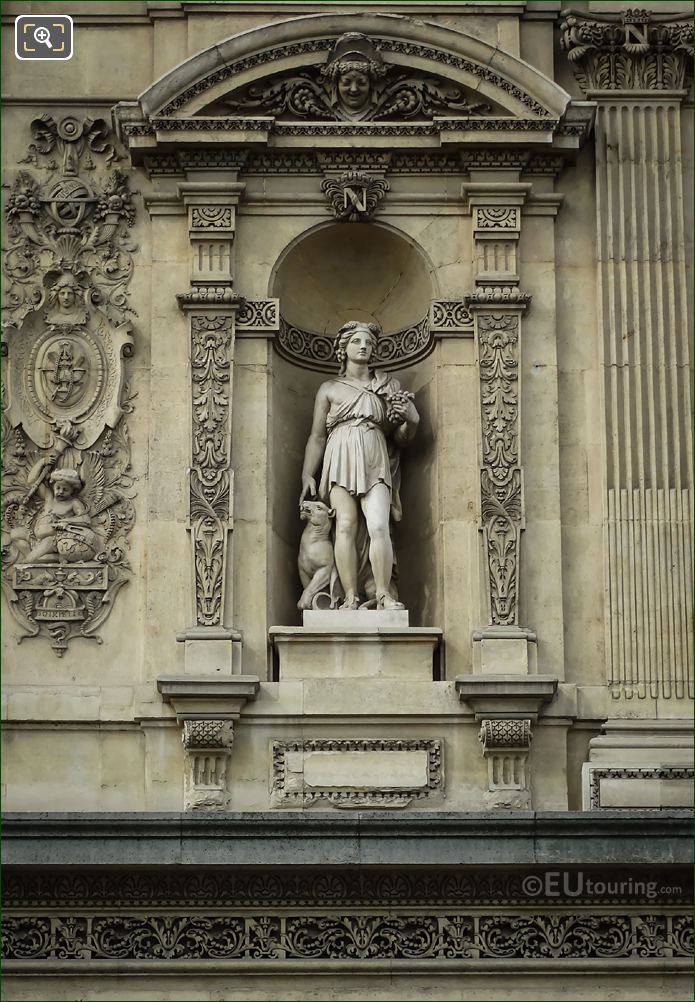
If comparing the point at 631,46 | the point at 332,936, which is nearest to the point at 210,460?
the point at 332,936

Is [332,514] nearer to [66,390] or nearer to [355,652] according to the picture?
[355,652]

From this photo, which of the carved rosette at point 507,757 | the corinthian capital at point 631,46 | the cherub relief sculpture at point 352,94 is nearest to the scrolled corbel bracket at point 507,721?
the carved rosette at point 507,757

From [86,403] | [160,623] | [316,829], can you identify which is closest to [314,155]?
[86,403]

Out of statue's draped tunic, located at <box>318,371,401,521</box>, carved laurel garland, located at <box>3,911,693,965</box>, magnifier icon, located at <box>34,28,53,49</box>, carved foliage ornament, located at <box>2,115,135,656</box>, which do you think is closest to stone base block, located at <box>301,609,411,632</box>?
statue's draped tunic, located at <box>318,371,401,521</box>

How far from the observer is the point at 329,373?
21.6 metres

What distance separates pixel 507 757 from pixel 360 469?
99.5 inches

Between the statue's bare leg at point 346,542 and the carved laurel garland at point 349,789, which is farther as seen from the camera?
the statue's bare leg at point 346,542

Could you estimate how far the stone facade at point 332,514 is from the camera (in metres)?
18.8

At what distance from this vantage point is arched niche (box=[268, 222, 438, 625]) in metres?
20.8

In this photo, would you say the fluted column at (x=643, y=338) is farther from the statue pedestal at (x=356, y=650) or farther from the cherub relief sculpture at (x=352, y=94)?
the statue pedestal at (x=356, y=650)

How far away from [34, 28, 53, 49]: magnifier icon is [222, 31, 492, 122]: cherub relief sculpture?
157cm

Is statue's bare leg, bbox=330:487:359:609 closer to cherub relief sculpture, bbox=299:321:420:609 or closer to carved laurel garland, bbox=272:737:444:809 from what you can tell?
cherub relief sculpture, bbox=299:321:420:609

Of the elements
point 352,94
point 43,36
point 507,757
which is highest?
point 43,36

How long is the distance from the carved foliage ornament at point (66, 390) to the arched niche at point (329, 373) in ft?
3.96
